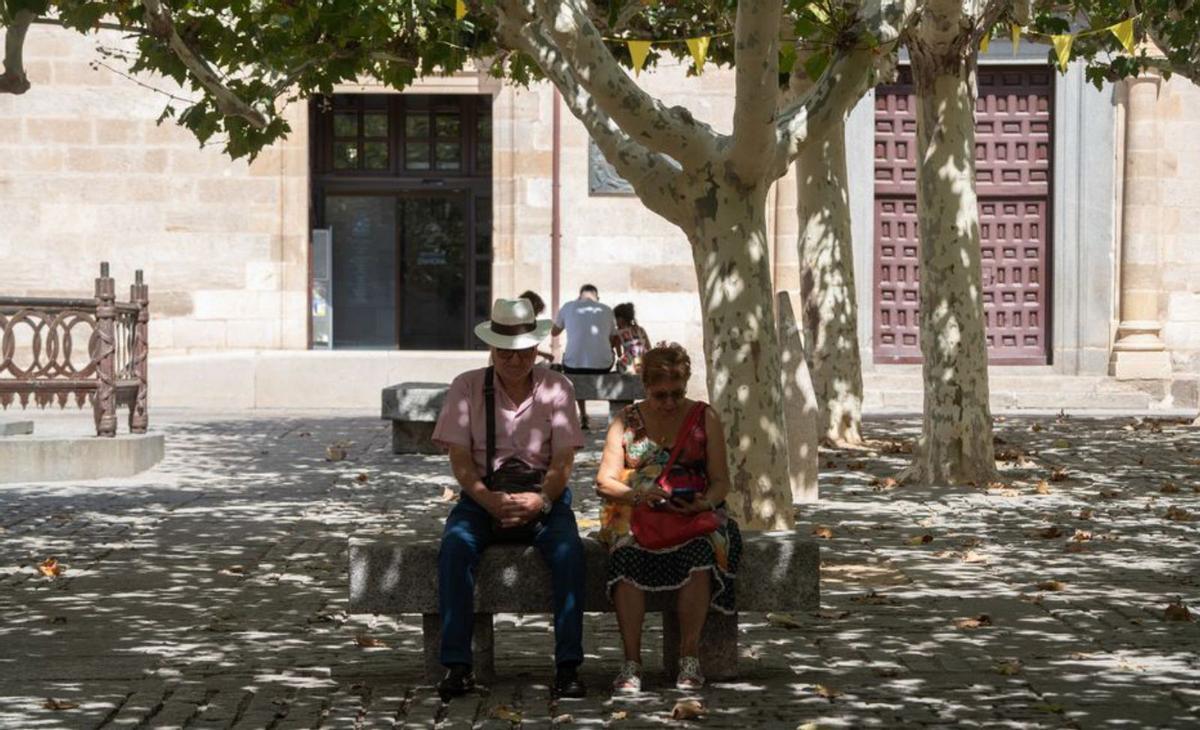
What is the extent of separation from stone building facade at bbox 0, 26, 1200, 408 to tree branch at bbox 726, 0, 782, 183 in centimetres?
1693

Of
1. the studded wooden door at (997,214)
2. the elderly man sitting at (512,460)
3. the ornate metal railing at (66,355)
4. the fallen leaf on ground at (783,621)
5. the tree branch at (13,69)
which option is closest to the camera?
the elderly man sitting at (512,460)

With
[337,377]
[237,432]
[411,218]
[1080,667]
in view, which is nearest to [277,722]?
[1080,667]

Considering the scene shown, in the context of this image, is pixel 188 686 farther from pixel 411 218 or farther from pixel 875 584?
pixel 411 218

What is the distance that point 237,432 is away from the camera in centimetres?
2250

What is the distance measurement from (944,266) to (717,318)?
4960 millimetres

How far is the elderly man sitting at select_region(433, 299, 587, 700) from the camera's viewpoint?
793cm

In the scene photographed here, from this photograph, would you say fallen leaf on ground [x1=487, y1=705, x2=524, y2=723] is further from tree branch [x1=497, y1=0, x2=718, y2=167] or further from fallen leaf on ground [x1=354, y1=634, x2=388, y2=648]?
tree branch [x1=497, y1=0, x2=718, y2=167]

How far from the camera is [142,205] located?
28938 millimetres

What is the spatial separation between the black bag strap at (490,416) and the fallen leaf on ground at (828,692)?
143cm

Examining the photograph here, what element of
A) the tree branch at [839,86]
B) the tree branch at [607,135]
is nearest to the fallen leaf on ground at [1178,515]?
the tree branch at [839,86]

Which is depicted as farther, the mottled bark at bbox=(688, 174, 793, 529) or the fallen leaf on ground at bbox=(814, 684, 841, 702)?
the mottled bark at bbox=(688, 174, 793, 529)

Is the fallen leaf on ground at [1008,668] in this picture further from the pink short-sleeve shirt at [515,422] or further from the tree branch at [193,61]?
the tree branch at [193,61]

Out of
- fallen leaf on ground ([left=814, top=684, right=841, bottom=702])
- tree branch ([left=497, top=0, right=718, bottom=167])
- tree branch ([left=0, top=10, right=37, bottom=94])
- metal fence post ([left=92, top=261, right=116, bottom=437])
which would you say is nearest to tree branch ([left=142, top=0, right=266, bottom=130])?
tree branch ([left=0, top=10, right=37, bottom=94])

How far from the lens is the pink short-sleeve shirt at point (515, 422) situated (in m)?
8.16
